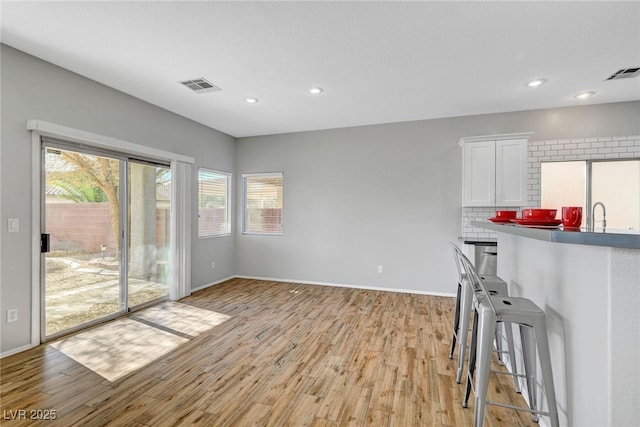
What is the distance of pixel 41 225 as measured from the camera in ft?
9.41

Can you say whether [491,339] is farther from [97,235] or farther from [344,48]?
[97,235]

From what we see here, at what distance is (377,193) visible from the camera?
4.99 m

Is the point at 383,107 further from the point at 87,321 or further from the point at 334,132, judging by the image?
the point at 87,321

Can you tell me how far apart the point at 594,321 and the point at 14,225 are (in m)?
4.36

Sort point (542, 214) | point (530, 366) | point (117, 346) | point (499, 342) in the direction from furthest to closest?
point (117, 346)
point (499, 342)
point (530, 366)
point (542, 214)

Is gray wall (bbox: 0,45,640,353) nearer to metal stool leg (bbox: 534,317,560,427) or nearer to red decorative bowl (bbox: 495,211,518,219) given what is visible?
red decorative bowl (bbox: 495,211,518,219)

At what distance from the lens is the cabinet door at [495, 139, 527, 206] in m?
4.02

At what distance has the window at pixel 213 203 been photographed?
5082 mm

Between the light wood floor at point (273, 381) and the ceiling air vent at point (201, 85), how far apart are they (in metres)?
2.91

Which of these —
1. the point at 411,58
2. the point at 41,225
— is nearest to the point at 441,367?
the point at 411,58

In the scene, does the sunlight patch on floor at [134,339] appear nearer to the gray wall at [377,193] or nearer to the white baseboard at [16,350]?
the white baseboard at [16,350]

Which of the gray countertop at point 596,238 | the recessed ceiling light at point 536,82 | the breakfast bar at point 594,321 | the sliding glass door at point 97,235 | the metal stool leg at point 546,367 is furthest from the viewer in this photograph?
the recessed ceiling light at point 536,82

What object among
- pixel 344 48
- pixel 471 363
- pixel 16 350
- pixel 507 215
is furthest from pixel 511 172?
pixel 16 350

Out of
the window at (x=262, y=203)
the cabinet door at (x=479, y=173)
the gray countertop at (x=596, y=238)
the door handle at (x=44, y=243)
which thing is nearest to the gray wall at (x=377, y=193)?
the window at (x=262, y=203)
